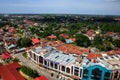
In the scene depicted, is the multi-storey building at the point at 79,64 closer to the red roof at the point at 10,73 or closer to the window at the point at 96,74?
the window at the point at 96,74

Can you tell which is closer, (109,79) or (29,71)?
(109,79)

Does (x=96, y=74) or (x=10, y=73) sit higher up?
(x=96, y=74)

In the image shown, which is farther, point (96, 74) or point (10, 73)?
point (10, 73)

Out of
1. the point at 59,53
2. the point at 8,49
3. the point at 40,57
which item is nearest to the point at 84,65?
the point at 59,53

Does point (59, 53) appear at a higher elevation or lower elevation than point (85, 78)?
higher

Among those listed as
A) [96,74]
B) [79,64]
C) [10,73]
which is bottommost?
[10,73]

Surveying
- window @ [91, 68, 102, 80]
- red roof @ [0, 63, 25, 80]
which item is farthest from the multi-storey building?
red roof @ [0, 63, 25, 80]

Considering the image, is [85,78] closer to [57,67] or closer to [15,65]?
[57,67]

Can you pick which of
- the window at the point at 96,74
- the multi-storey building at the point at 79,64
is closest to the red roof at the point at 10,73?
the multi-storey building at the point at 79,64

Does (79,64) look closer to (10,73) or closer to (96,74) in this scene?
(96,74)

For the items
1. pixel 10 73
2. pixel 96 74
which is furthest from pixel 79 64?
pixel 10 73

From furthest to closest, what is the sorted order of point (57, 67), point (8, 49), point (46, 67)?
1. point (8, 49)
2. point (46, 67)
3. point (57, 67)
